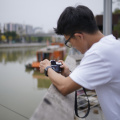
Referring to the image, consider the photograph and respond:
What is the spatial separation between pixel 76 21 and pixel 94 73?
31cm

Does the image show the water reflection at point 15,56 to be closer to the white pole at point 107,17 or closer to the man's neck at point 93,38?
the white pole at point 107,17

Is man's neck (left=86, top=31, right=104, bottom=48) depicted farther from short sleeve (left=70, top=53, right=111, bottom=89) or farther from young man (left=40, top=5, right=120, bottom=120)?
short sleeve (left=70, top=53, right=111, bottom=89)

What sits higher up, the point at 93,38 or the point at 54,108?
the point at 93,38

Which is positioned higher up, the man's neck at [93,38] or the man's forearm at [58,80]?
the man's neck at [93,38]

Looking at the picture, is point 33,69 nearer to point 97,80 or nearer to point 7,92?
point 7,92

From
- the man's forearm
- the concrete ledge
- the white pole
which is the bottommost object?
the concrete ledge

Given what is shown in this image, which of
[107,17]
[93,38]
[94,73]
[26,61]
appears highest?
[107,17]

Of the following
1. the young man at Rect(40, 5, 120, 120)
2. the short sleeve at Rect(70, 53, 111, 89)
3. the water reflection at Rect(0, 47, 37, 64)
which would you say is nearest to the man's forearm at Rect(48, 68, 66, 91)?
the young man at Rect(40, 5, 120, 120)

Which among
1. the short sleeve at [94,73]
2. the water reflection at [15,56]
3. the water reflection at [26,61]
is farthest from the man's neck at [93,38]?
the water reflection at [15,56]

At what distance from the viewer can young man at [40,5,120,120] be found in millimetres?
823

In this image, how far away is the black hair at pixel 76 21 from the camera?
0.90m

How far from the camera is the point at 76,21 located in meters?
0.90

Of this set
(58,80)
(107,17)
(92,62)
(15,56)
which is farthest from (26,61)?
(92,62)

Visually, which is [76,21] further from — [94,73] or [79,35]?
[94,73]
